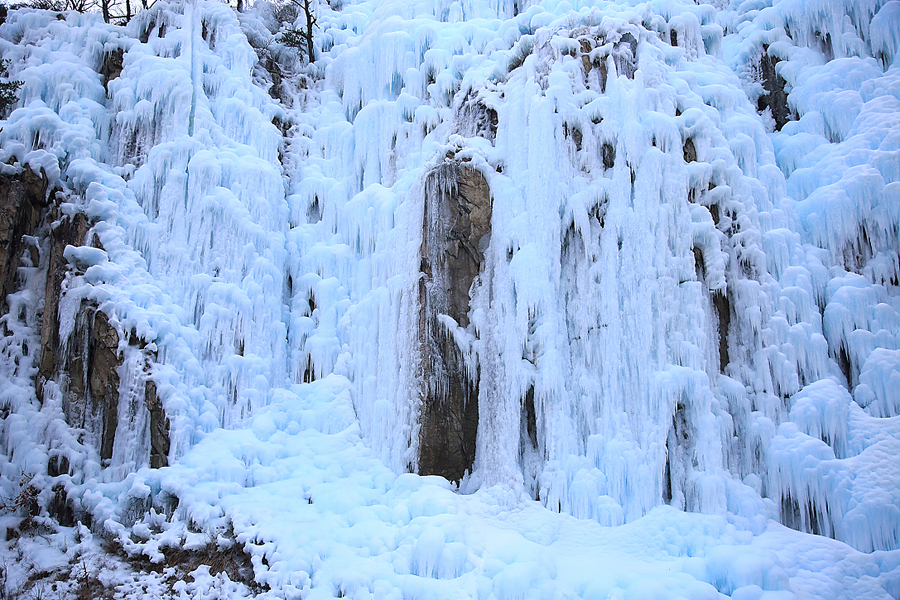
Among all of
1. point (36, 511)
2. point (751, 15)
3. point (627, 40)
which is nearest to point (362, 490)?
point (36, 511)

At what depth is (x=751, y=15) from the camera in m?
11.5

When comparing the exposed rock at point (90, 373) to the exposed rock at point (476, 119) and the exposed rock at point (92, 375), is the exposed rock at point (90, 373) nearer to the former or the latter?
the exposed rock at point (92, 375)

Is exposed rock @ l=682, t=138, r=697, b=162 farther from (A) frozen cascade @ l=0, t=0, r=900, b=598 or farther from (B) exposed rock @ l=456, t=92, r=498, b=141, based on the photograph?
(B) exposed rock @ l=456, t=92, r=498, b=141

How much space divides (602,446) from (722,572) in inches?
82.4

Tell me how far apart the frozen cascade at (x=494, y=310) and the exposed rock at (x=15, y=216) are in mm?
112

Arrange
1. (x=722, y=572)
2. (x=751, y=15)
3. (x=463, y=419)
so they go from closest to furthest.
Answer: (x=722, y=572), (x=463, y=419), (x=751, y=15)

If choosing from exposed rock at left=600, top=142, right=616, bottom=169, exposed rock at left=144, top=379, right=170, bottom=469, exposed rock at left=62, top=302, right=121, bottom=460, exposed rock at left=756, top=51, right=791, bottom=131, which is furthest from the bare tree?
exposed rock at left=756, top=51, right=791, bottom=131

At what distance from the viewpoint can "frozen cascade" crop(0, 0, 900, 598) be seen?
23.7 ft

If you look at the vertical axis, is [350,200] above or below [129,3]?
below

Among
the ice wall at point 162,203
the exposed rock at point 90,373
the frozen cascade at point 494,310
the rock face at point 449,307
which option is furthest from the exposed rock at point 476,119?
the exposed rock at point 90,373

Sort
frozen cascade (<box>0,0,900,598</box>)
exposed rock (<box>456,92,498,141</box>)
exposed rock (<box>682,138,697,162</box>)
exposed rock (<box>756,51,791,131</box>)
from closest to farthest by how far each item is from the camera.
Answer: frozen cascade (<box>0,0,900,598</box>) < exposed rock (<box>682,138,697,162</box>) < exposed rock (<box>756,51,791,131</box>) < exposed rock (<box>456,92,498,141</box>)

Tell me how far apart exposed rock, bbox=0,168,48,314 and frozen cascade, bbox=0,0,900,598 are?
112 mm

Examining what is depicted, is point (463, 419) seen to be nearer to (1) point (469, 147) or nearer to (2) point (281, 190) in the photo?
(1) point (469, 147)

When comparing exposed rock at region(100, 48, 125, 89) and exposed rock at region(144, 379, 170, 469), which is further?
exposed rock at region(100, 48, 125, 89)
